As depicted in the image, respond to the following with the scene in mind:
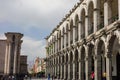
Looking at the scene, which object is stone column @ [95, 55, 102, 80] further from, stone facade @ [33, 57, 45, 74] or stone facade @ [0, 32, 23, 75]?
stone facade @ [33, 57, 45, 74]

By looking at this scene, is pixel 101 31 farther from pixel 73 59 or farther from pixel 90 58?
pixel 73 59

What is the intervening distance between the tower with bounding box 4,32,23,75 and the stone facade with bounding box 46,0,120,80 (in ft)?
70.6

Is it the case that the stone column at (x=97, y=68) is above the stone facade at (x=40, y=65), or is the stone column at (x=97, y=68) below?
below

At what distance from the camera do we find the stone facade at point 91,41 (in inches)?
996

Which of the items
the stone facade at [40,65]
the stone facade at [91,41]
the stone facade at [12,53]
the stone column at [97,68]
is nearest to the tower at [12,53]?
the stone facade at [12,53]

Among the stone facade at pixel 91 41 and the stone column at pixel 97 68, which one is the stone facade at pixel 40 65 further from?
the stone column at pixel 97 68

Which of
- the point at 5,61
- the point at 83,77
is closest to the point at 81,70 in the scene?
the point at 83,77

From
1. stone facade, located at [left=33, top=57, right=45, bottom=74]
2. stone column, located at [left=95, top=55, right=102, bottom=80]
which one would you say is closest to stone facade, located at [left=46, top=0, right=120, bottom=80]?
stone column, located at [left=95, top=55, right=102, bottom=80]

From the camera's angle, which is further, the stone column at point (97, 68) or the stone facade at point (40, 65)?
the stone facade at point (40, 65)

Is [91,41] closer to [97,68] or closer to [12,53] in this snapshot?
[97,68]

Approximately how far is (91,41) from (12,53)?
3833 centimetres

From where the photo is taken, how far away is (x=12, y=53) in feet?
212

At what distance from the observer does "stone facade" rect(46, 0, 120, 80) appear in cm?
2530

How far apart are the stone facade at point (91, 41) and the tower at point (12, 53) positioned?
2152cm
